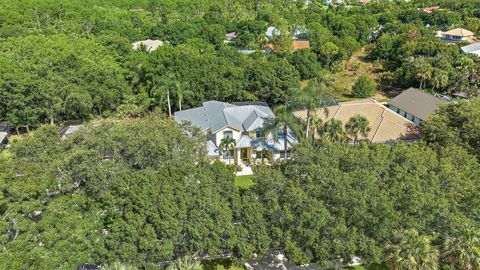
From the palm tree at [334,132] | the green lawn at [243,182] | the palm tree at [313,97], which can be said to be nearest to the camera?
the palm tree at [313,97]

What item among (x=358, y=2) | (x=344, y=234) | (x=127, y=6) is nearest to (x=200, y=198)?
(x=344, y=234)

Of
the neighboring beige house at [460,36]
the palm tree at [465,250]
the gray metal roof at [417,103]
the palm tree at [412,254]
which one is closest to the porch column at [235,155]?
the palm tree at [412,254]

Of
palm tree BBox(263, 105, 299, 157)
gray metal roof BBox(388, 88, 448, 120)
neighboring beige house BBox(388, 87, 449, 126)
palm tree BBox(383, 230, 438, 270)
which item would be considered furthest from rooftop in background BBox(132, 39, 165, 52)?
palm tree BBox(383, 230, 438, 270)

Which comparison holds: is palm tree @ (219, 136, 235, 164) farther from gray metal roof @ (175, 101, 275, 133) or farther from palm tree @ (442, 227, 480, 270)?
palm tree @ (442, 227, 480, 270)

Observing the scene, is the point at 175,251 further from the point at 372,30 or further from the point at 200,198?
the point at 372,30

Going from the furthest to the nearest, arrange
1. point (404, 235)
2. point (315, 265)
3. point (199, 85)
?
point (199, 85) < point (315, 265) < point (404, 235)

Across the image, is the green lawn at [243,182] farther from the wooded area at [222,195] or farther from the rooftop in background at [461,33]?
the rooftop in background at [461,33]

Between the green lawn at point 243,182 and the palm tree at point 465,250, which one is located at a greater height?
the palm tree at point 465,250
